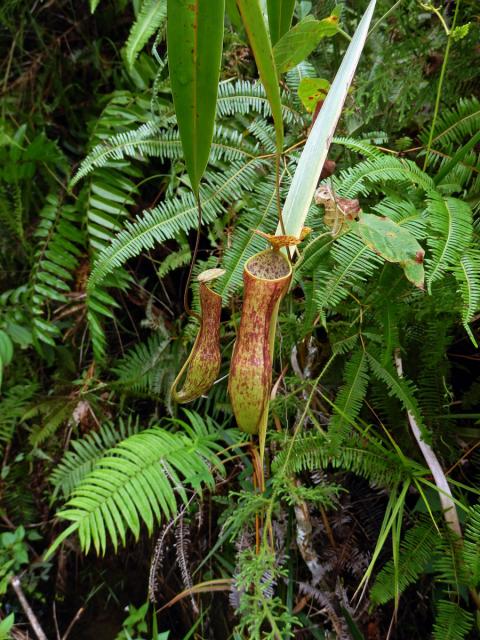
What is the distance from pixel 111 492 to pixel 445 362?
2.85ft

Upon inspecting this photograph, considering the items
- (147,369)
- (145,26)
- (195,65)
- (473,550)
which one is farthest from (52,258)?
(473,550)

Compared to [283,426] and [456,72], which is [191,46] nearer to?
[456,72]

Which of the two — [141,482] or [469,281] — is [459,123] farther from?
[141,482]

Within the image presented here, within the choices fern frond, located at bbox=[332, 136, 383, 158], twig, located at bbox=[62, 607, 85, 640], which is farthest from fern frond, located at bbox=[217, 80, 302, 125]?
twig, located at bbox=[62, 607, 85, 640]

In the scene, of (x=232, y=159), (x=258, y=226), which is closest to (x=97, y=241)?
(x=232, y=159)

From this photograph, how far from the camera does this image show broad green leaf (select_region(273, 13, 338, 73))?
0.69 m

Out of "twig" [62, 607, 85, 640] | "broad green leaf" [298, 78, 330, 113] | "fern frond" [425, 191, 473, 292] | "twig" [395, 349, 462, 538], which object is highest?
"broad green leaf" [298, 78, 330, 113]

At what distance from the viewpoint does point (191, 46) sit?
0.61 meters

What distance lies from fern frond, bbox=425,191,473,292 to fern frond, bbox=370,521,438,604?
0.53 meters

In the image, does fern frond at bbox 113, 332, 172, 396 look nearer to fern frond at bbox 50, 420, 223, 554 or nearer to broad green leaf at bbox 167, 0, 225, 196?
fern frond at bbox 50, 420, 223, 554

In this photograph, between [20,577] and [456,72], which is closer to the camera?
[456,72]

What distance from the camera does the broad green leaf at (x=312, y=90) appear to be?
0.82 metres

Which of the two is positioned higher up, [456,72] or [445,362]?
[456,72]

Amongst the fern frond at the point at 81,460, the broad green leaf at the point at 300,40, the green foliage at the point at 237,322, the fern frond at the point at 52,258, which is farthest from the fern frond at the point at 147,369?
the broad green leaf at the point at 300,40
